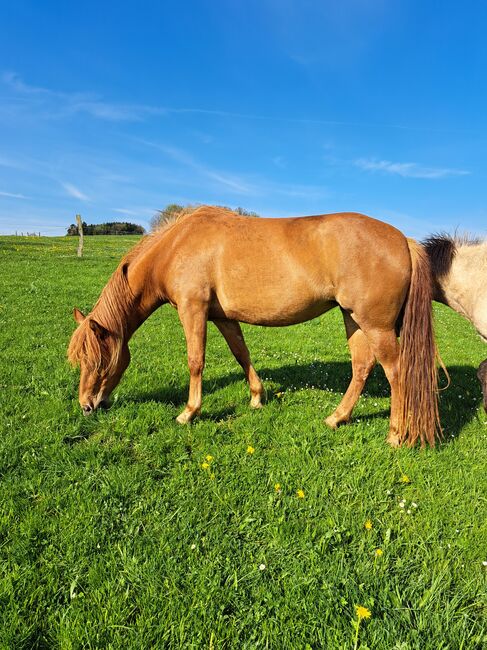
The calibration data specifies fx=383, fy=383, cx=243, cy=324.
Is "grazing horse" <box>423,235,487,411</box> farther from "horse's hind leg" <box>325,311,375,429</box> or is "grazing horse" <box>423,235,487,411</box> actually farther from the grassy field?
the grassy field

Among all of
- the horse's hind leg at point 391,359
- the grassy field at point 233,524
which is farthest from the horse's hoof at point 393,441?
the grassy field at point 233,524

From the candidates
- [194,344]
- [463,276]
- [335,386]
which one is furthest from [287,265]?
[335,386]

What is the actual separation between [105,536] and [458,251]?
5.15 metres

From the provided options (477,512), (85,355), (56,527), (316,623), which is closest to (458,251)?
(477,512)

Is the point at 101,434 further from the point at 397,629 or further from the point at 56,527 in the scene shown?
the point at 397,629

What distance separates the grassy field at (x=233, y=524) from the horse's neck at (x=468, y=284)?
4.73 ft

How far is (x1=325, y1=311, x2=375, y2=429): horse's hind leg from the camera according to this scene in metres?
4.85

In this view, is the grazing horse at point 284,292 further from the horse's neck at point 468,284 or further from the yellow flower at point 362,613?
the yellow flower at point 362,613

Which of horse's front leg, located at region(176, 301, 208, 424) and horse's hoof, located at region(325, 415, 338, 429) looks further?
horse's front leg, located at region(176, 301, 208, 424)

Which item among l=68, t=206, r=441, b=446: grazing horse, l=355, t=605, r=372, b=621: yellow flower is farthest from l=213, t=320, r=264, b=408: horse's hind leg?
l=355, t=605, r=372, b=621: yellow flower

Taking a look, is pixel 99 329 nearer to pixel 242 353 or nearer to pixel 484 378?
pixel 242 353

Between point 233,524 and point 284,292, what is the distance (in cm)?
251

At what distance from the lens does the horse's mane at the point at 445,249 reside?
16.7ft

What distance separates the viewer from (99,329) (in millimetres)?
4969
